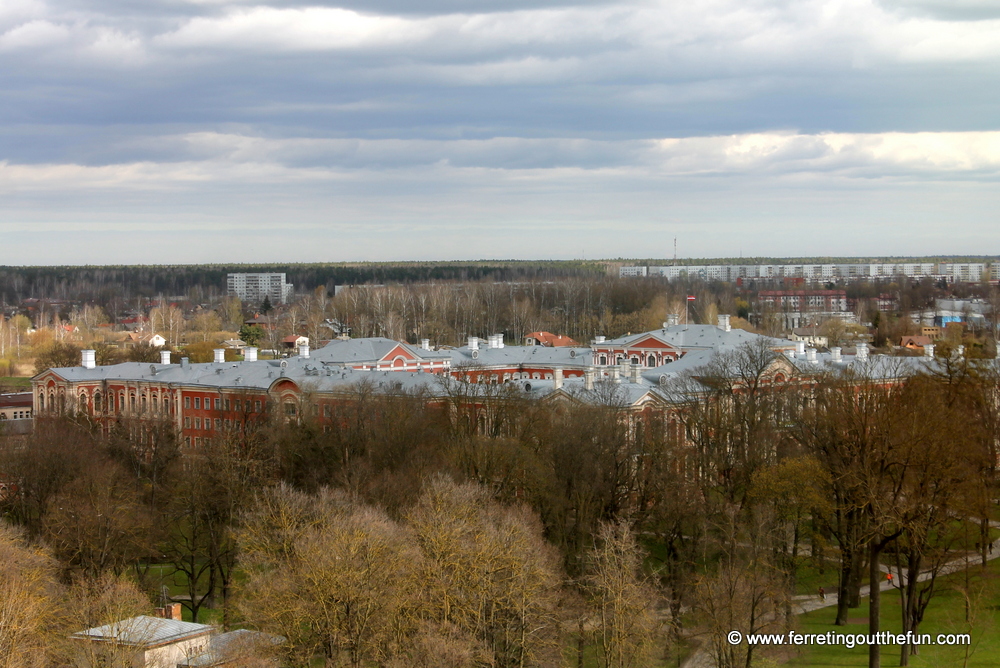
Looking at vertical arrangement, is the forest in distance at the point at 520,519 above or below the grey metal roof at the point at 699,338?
below

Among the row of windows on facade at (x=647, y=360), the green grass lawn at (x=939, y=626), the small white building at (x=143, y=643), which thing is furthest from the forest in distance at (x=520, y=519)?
the row of windows on facade at (x=647, y=360)

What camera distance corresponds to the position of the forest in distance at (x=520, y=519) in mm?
32750

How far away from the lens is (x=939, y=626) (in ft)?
138

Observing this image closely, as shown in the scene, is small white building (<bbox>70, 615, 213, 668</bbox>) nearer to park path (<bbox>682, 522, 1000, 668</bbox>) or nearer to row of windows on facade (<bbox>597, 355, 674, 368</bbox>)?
park path (<bbox>682, 522, 1000, 668</bbox>)

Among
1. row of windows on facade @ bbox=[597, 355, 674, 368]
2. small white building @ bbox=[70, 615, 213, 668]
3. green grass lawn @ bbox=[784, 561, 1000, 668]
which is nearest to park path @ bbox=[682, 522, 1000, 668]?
green grass lawn @ bbox=[784, 561, 1000, 668]

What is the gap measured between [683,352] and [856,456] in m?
46.8

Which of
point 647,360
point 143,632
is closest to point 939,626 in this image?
point 143,632

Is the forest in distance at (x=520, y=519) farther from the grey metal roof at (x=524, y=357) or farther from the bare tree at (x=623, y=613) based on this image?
the grey metal roof at (x=524, y=357)

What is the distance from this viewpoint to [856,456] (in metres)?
41.9

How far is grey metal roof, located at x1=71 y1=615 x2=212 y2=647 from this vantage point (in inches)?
1206

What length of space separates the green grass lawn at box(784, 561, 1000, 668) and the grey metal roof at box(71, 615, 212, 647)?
59.6 ft

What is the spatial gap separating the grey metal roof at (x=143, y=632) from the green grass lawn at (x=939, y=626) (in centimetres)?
1816

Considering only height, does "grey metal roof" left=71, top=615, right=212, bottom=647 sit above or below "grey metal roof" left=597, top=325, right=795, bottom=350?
below

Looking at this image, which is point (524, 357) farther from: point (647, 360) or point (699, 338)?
point (699, 338)
